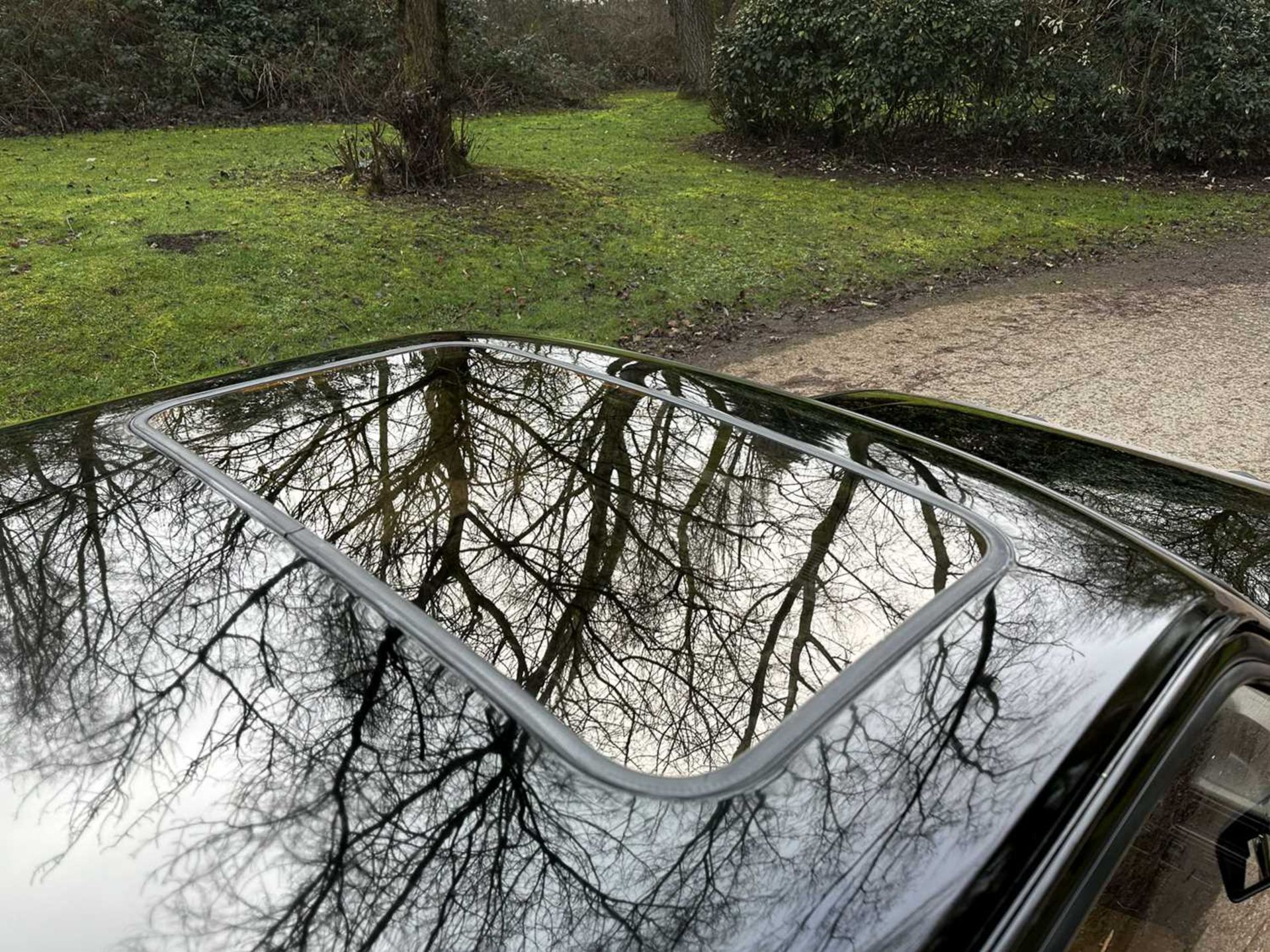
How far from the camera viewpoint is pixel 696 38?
1805 cm

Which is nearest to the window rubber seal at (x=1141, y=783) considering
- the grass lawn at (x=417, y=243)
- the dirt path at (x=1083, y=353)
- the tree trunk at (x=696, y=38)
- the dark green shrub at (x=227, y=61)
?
the dirt path at (x=1083, y=353)

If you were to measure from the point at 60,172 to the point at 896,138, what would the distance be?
33.7ft

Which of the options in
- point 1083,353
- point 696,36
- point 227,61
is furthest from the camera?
point 696,36

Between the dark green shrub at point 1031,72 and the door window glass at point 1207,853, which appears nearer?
the door window glass at point 1207,853

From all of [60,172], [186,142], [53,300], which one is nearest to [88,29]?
[186,142]

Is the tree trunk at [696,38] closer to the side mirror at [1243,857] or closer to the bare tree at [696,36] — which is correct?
the bare tree at [696,36]

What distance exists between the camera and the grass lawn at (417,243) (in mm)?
6633

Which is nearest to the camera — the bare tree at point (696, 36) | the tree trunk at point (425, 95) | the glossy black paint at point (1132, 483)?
the glossy black paint at point (1132, 483)

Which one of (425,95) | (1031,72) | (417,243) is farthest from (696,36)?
(417,243)

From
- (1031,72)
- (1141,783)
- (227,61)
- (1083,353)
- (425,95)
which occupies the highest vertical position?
(227,61)

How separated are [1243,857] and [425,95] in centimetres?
1009

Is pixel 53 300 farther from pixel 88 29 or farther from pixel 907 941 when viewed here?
pixel 88 29

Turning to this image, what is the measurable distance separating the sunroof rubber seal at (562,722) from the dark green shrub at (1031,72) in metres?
11.4

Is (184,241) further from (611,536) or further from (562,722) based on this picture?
(562,722)
